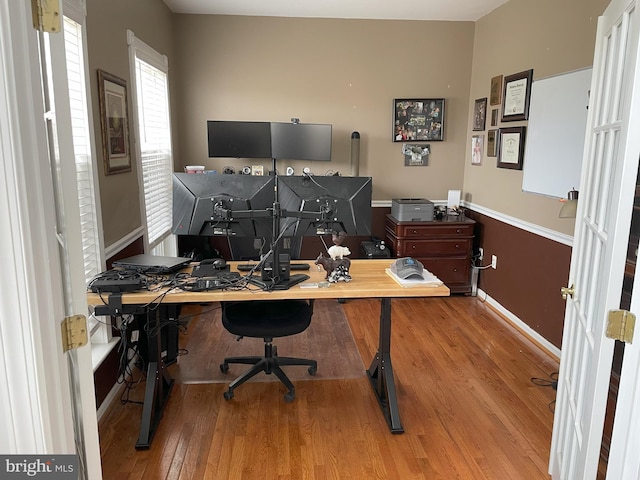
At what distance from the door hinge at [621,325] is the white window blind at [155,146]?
3.04m

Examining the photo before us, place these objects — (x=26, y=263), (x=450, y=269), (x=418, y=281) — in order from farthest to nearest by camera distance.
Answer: (x=450, y=269) < (x=418, y=281) < (x=26, y=263)

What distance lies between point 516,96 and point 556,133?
69cm

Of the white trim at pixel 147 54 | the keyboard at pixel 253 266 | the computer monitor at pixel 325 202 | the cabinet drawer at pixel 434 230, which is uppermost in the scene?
the white trim at pixel 147 54

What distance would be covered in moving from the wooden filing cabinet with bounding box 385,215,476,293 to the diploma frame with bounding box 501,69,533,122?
1081 millimetres

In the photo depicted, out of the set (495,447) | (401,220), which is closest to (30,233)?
(495,447)

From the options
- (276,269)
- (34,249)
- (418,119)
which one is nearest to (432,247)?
(418,119)

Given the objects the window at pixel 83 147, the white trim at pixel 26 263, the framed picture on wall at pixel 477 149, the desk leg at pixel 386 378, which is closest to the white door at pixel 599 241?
the desk leg at pixel 386 378

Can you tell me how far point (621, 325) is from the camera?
1314 mm

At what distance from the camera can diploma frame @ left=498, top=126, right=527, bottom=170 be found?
12.7 feet

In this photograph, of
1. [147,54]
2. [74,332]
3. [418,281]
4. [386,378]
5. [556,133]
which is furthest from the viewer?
[147,54]

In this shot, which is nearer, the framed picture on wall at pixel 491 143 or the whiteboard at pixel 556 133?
the whiteboard at pixel 556 133

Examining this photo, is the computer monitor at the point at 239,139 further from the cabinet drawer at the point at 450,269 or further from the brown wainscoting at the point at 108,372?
the cabinet drawer at the point at 450,269

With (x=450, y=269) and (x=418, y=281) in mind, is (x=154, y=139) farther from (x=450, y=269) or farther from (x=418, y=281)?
(x=450, y=269)

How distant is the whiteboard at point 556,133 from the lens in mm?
3191
